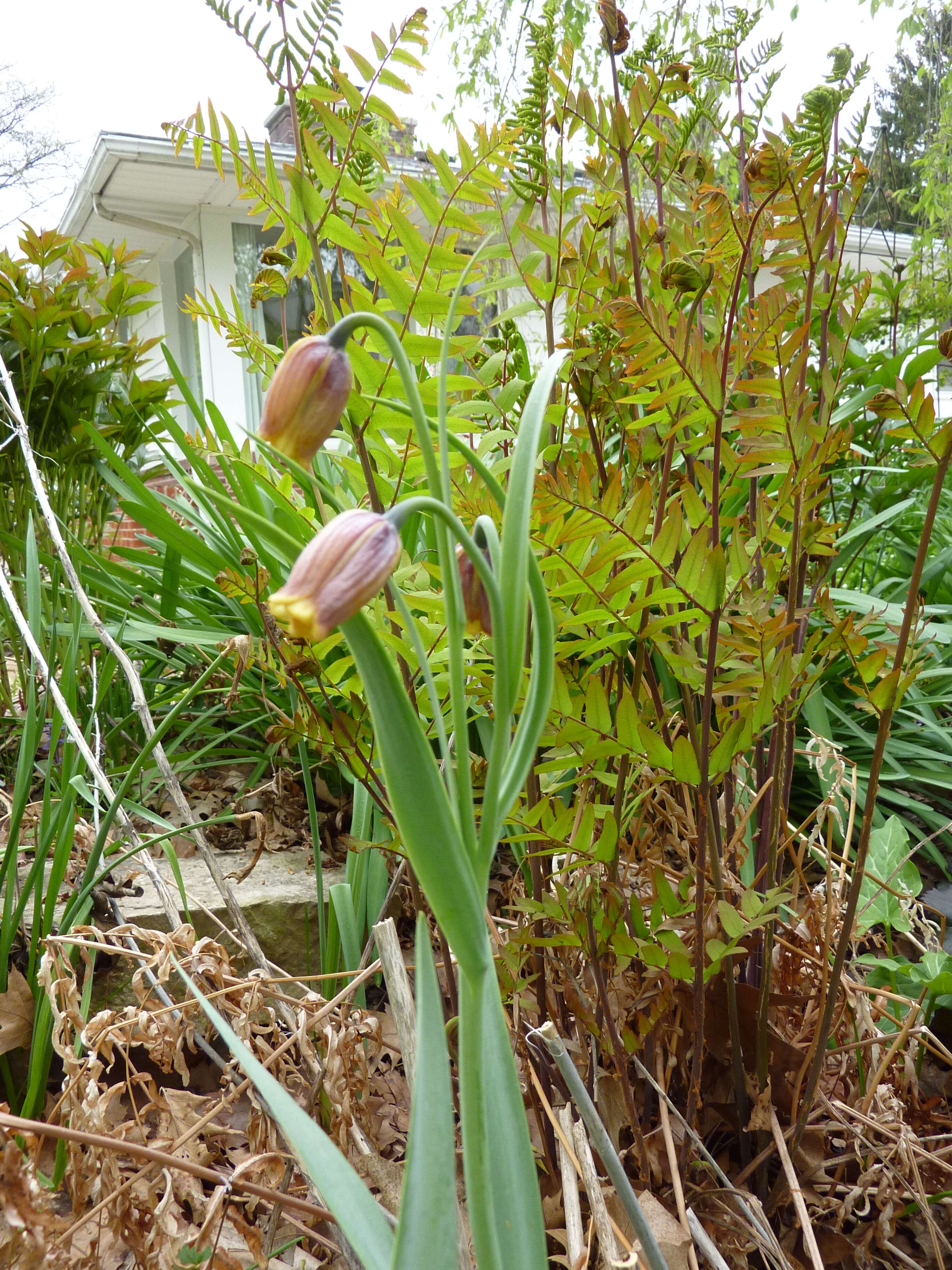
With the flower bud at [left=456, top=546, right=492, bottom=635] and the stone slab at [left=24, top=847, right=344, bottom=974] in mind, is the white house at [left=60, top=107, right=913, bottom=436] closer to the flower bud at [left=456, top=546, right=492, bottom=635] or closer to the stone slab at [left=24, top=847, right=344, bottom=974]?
the stone slab at [left=24, top=847, right=344, bottom=974]

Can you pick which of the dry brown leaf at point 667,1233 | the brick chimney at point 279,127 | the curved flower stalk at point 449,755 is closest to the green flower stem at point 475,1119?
the curved flower stalk at point 449,755

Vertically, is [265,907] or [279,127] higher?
[279,127]

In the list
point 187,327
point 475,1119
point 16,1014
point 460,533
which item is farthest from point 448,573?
point 187,327

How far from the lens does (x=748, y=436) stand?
786 mm

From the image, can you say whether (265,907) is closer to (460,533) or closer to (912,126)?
(460,533)

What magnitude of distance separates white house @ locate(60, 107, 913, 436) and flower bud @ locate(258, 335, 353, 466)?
529cm

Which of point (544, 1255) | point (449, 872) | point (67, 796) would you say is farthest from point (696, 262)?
point (67, 796)

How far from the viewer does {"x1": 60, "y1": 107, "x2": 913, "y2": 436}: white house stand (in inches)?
221

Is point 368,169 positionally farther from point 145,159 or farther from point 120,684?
point 145,159

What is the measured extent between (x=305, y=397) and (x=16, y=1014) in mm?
1043

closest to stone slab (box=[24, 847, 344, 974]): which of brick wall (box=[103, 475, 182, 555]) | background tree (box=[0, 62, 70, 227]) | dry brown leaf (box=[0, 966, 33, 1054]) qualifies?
dry brown leaf (box=[0, 966, 33, 1054])

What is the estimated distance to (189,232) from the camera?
256 inches

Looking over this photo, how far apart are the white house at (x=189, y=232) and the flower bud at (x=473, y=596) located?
5.25 meters

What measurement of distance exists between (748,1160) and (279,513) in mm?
1318
